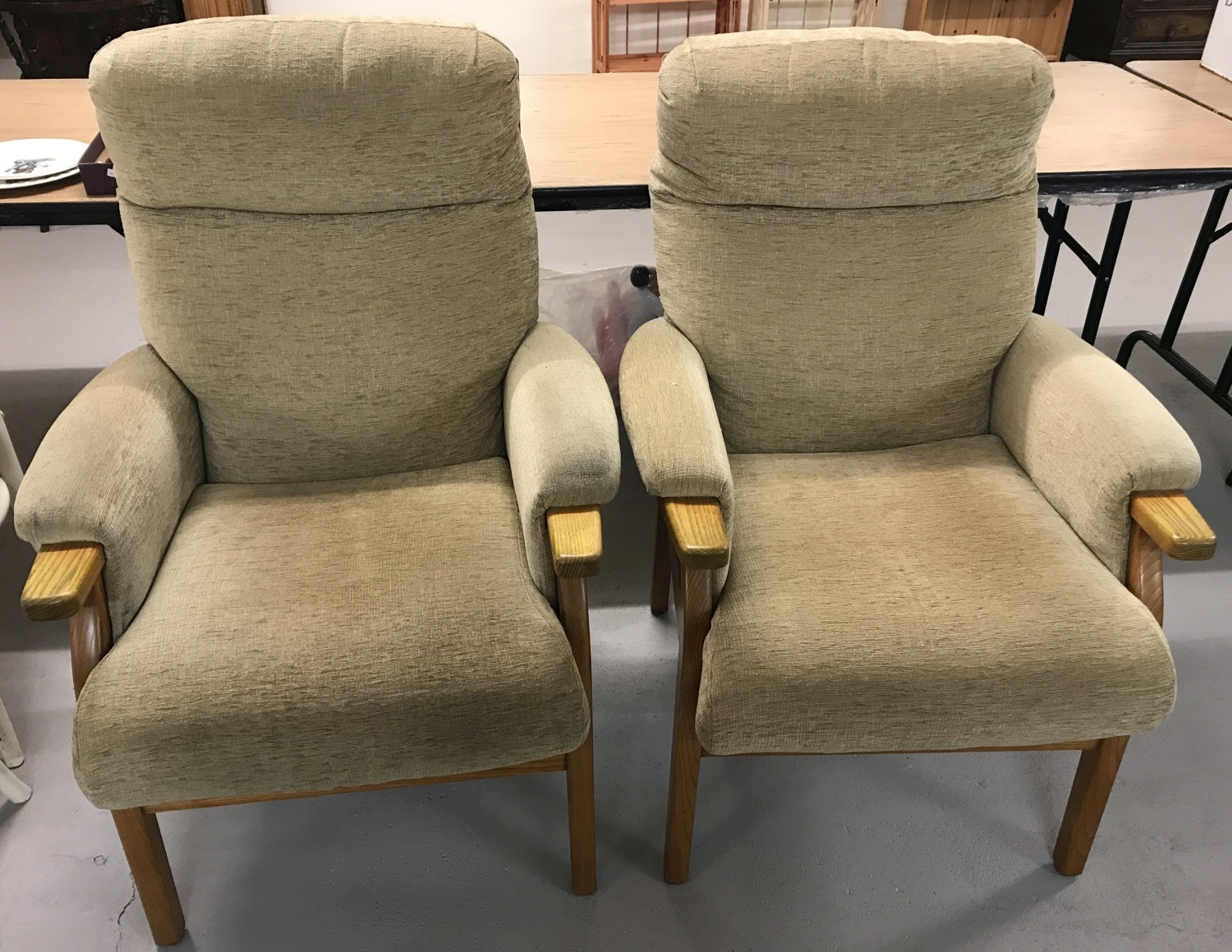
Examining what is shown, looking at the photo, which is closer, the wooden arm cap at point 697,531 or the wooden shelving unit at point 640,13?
the wooden arm cap at point 697,531

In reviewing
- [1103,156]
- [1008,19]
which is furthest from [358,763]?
[1008,19]

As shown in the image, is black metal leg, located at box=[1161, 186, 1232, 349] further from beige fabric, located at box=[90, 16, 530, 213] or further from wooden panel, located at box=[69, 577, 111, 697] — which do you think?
wooden panel, located at box=[69, 577, 111, 697]

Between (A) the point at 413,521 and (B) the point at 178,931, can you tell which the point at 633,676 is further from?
(B) the point at 178,931

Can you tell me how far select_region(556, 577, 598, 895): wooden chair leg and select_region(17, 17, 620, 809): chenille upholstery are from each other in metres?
0.04

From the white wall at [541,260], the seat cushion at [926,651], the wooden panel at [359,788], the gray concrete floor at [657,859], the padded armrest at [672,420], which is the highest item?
the padded armrest at [672,420]

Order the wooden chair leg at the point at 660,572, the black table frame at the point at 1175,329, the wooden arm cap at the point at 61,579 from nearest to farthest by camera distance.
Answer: the wooden arm cap at the point at 61,579 < the wooden chair leg at the point at 660,572 < the black table frame at the point at 1175,329

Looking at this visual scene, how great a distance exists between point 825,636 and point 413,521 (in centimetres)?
58

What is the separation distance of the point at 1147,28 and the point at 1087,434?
3561 mm

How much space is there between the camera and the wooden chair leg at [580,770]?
3.96 ft

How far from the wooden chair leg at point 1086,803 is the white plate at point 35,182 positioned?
1.85 metres

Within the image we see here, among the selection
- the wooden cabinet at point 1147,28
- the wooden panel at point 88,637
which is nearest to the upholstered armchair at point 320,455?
the wooden panel at point 88,637

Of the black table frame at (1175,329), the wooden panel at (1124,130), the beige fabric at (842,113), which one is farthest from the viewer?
the black table frame at (1175,329)

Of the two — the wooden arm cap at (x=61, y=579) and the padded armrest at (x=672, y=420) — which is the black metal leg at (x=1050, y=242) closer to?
the padded armrest at (x=672, y=420)

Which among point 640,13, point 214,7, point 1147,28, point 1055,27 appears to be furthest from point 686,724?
point 1147,28
